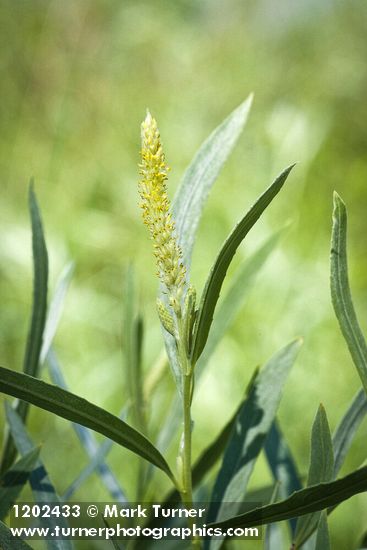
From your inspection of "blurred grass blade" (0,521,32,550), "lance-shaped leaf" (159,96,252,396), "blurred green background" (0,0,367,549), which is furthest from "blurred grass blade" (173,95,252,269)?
"blurred green background" (0,0,367,549)

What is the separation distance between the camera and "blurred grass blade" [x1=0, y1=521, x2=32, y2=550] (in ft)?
0.72

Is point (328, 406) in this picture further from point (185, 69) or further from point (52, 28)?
point (52, 28)

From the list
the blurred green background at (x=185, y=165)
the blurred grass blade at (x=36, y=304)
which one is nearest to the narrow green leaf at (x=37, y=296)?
the blurred grass blade at (x=36, y=304)

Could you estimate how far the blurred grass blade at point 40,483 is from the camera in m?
0.27

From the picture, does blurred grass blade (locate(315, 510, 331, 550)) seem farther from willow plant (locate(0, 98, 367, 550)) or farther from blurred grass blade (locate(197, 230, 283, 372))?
blurred grass blade (locate(197, 230, 283, 372))

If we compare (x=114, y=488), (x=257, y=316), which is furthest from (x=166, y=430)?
(x=257, y=316)

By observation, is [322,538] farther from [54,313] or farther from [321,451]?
[54,313]

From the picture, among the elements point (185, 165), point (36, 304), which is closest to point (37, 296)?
point (36, 304)

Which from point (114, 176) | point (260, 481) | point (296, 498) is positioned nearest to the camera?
point (296, 498)

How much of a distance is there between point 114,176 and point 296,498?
123 centimetres

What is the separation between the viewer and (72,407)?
22 cm

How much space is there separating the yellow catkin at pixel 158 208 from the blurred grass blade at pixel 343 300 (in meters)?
0.05

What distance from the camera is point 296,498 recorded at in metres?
0.21

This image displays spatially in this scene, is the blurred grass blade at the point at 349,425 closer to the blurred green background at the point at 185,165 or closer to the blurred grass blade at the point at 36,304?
the blurred grass blade at the point at 36,304
